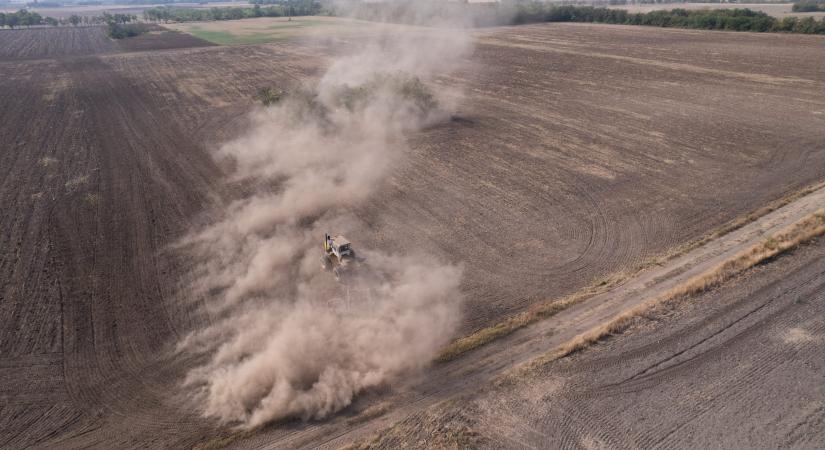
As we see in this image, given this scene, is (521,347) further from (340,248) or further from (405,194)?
(405,194)

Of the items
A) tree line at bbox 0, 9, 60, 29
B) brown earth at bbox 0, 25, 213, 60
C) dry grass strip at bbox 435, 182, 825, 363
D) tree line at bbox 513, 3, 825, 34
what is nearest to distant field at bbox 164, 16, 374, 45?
brown earth at bbox 0, 25, 213, 60

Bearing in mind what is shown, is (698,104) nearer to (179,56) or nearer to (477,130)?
(477,130)

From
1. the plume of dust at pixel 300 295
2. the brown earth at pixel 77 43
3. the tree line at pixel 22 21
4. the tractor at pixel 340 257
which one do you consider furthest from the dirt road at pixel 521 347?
the tree line at pixel 22 21

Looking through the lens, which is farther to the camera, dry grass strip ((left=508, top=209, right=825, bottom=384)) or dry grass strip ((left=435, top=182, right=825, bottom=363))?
dry grass strip ((left=435, top=182, right=825, bottom=363))

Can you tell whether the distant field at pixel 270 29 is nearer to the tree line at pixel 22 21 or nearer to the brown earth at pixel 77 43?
the brown earth at pixel 77 43

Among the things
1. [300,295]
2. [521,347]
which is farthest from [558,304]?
[300,295]

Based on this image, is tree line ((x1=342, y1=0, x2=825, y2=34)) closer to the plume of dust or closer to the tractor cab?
the plume of dust
